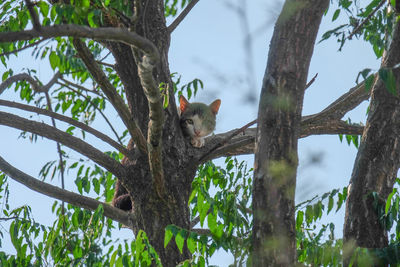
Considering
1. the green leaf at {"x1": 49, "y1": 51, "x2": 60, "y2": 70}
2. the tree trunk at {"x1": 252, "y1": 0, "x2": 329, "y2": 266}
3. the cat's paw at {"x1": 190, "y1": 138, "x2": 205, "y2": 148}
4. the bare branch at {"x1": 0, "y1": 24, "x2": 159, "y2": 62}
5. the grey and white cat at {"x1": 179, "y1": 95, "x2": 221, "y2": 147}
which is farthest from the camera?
the grey and white cat at {"x1": 179, "y1": 95, "x2": 221, "y2": 147}

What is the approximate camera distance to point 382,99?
4059 millimetres

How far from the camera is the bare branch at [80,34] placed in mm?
2777

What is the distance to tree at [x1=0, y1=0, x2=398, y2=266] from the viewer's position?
3383 millimetres

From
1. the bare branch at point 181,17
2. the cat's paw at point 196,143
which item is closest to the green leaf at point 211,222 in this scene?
the cat's paw at point 196,143

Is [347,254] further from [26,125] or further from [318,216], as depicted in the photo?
[26,125]

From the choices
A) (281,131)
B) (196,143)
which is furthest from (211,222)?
(196,143)

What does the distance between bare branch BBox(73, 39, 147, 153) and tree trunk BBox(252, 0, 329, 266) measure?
1.21 m

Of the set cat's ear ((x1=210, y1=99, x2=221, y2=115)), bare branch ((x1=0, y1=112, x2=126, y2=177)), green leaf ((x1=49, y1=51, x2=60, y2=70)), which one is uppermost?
cat's ear ((x1=210, y1=99, x2=221, y2=115))

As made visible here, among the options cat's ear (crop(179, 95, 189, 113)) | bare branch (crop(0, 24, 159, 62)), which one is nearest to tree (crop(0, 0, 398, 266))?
bare branch (crop(0, 24, 159, 62))

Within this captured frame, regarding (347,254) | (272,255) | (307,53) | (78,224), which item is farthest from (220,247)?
(78,224)

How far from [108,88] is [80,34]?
4.46 ft

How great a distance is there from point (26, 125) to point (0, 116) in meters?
0.21

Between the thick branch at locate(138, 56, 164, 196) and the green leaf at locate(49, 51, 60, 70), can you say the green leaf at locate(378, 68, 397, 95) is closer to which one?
the thick branch at locate(138, 56, 164, 196)

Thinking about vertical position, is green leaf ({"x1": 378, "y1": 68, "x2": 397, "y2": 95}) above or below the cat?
below
